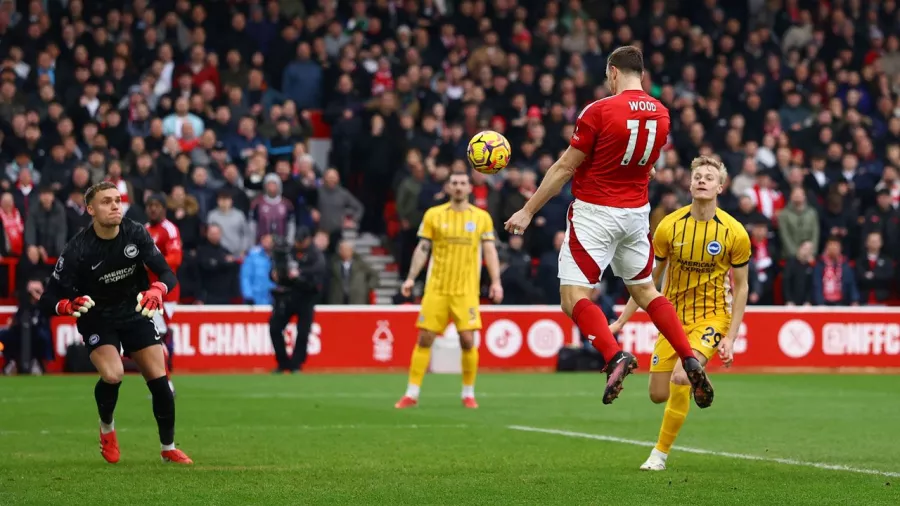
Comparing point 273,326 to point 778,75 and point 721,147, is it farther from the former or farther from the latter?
point 778,75

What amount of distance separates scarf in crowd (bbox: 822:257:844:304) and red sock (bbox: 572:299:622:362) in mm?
15432

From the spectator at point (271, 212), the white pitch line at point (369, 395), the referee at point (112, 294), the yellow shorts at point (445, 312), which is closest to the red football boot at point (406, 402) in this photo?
the yellow shorts at point (445, 312)

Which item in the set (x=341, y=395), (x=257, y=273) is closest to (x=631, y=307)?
(x=341, y=395)

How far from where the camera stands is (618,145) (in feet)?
30.8

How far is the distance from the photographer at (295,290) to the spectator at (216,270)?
917mm

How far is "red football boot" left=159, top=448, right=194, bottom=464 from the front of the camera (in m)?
10.6

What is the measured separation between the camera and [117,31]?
25.1m

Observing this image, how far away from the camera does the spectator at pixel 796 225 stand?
2436 cm

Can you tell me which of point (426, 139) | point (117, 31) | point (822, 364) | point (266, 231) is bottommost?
point (822, 364)

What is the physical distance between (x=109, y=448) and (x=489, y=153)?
3.60 m

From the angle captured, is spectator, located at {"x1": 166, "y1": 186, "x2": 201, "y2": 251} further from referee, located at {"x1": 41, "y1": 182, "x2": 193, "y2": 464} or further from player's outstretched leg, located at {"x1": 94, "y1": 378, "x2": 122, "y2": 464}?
player's outstretched leg, located at {"x1": 94, "y1": 378, "x2": 122, "y2": 464}

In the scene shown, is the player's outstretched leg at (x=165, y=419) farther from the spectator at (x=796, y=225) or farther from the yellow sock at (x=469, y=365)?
the spectator at (x=796, y=225)

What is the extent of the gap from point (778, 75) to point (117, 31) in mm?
13258

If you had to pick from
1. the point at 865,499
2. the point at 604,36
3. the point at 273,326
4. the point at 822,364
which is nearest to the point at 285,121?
the point at 273,326
